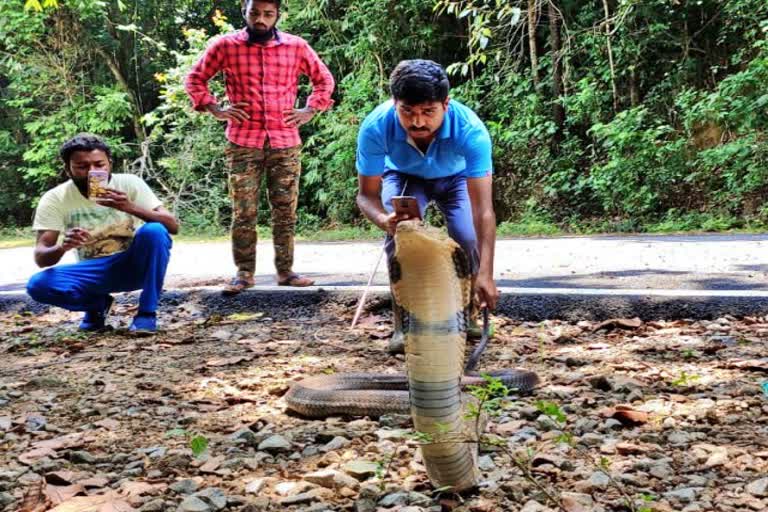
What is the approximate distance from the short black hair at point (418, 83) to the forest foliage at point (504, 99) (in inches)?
227

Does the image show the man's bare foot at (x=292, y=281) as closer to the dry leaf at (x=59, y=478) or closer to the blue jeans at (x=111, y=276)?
the blue jeans at (x=111, y=276)

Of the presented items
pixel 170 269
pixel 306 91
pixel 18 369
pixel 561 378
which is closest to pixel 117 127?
pixel 306 91

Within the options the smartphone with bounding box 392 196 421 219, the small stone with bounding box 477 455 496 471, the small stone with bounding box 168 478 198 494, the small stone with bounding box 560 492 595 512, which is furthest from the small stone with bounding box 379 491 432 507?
the smartphone with bounding box 392 196 421 219

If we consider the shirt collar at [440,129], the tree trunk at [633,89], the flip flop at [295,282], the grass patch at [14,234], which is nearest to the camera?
the shirt collar at [440,129]

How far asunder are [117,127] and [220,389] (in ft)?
56.4

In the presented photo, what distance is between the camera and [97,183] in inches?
191

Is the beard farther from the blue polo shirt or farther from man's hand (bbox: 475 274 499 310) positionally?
man's hand (bbox: 475 274 499 310)

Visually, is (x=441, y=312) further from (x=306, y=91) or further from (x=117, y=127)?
(x=117, y=127)

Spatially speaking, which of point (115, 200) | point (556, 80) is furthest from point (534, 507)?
point (556, 80)

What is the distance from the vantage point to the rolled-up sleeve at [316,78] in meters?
6.50

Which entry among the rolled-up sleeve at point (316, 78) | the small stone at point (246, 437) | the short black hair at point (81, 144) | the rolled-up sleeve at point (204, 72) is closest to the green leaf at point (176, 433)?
the small stone at point (246, 437)

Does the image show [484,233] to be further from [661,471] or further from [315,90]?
[315,90]

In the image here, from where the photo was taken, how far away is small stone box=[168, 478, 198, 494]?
8.17ft

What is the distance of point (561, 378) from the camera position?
12.1ft
